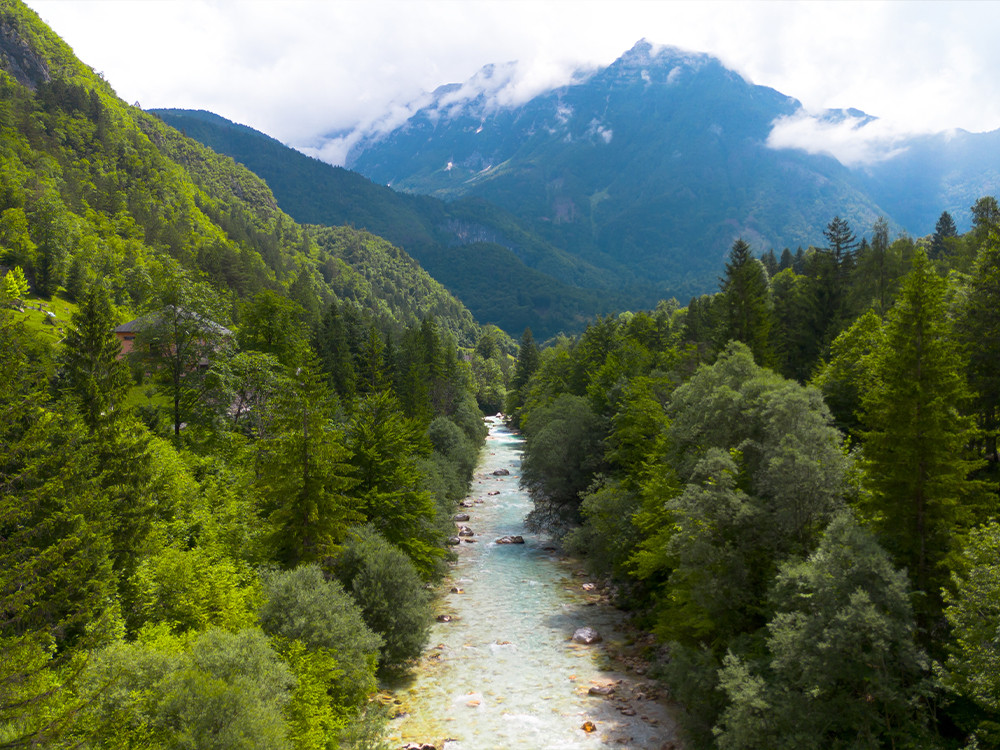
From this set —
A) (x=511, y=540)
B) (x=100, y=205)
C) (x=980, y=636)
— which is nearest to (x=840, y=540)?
(x=980, y=636)

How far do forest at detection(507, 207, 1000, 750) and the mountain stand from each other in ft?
214

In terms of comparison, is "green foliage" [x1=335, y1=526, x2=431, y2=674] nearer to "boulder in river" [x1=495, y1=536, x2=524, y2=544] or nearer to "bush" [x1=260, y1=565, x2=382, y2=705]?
"bush" [x1=260, y1=565, x2=382, y2=705]

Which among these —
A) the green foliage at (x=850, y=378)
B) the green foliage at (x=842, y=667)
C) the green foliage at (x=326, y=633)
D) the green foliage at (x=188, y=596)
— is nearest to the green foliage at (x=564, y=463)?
the green foliage at (x=850, y=378)

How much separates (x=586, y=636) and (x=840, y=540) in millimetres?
17973

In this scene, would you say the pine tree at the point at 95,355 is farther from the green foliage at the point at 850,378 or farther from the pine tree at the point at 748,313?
the pine tree at the point at 748,313

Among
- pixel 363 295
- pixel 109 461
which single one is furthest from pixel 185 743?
pixel 363 295

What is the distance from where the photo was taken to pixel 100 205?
113 metres

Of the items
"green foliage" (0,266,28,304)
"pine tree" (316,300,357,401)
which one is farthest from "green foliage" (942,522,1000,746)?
"pine tree" (316,300,357,401)

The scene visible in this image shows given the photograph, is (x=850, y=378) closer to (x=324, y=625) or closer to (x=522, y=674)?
(x=522, y=674)

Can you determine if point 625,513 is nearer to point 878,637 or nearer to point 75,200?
point 878,637

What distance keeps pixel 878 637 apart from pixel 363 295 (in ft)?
597

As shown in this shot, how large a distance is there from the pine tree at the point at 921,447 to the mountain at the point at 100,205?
2832 inches

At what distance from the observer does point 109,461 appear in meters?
24.7

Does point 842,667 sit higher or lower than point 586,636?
higher
